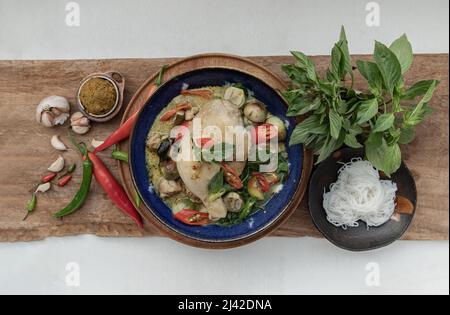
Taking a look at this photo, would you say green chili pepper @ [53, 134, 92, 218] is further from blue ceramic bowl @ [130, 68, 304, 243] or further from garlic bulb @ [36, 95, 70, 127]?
blue ceramic bowl @ [130, 68, 304, 243]

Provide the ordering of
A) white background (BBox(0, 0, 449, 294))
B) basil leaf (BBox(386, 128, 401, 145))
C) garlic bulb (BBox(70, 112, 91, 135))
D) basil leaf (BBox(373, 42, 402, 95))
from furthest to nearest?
white background (BBox(0, 0, 449, 294)) → garlic bulb (BBox(70, 112, 91, 135)) → basil leaf (BBox(386, 128, 401, 145)) → basil leaf (BBox(373, 42, 402, 95))

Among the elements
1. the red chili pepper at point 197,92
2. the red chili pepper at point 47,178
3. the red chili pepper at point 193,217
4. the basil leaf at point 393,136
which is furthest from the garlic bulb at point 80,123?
the basil leaf at point 393,136

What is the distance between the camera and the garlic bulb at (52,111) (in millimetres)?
2139

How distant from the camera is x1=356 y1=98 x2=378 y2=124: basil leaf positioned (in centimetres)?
173

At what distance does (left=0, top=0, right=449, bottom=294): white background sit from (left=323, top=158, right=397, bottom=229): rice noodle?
23cm

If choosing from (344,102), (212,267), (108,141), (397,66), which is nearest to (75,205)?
(108,141)

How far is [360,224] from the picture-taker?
6.95 ft

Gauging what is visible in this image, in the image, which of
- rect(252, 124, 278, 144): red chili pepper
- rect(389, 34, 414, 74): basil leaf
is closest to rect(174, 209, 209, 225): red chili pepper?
rect(252, 124, 278, 144): red chili pepper

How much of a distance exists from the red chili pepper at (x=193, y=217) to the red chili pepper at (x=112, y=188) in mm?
234

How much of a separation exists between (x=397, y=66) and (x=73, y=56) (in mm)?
1406

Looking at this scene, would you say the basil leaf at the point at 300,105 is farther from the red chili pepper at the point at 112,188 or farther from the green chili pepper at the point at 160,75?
the red chili pepper at the point at 112,188

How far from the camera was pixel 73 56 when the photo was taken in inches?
89.0
